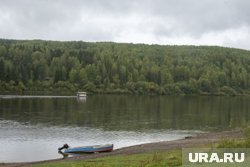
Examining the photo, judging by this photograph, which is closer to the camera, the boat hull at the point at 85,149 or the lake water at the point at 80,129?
the boat hull at the point at 85,149

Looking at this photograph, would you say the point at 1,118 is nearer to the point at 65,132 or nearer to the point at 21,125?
the point at 21,125

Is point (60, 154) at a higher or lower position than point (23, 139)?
lower

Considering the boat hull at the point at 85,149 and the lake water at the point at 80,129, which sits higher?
the lake water at the point at 80,129

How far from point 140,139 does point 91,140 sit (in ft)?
25.8

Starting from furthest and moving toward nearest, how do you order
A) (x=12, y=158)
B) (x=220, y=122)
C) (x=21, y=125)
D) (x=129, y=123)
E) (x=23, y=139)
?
(x=220, y=122) → (x=129, y=123) → (x=21, y=125) → (x=23, y=139) → (x=12, y=158)

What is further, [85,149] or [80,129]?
[80,129]

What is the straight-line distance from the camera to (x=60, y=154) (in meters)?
58.4

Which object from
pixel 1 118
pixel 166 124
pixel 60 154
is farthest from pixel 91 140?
pixel 1 118

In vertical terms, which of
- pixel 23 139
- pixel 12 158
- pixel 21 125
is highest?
pixel 21 125

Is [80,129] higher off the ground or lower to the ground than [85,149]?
higher

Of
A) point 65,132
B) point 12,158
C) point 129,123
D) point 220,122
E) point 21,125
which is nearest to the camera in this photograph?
point 12,158

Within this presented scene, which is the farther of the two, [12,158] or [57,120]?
[57,120]

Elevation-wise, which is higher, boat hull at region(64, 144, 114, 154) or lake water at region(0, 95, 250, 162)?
lake water at region(0, 95, 250, 162)

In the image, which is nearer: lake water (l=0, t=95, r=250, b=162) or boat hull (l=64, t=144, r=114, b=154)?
boat hull (l=64, t=144, r=114, b=154)
